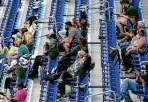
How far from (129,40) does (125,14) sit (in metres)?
1.62

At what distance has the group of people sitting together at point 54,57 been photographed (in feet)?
48.5

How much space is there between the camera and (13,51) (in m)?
16.9

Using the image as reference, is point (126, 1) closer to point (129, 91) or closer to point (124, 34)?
point (124, 34)

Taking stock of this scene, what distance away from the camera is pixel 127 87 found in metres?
14.0

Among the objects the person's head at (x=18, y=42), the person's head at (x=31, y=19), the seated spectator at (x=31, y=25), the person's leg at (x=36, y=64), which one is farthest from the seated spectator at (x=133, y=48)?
the person's head at (x=31, y=19)

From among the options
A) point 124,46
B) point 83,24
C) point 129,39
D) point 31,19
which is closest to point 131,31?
point 129,39

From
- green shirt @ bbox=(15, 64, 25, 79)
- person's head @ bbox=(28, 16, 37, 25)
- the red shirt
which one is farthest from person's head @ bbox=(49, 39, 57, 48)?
person's head @ bbox=(28, 16, 37, 25)

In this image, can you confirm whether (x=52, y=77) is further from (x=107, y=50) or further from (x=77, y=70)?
(x=107, y=50)

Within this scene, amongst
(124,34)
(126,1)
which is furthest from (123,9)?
(124,34)

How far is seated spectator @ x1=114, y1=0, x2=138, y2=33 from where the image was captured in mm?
16828

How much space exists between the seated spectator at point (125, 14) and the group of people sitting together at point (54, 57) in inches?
44.1

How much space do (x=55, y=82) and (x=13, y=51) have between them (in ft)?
7.76

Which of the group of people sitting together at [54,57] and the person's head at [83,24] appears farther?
the person's head at [83,24]

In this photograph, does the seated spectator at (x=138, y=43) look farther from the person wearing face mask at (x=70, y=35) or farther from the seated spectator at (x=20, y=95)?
the seated spectator at (x=20, y=95)
